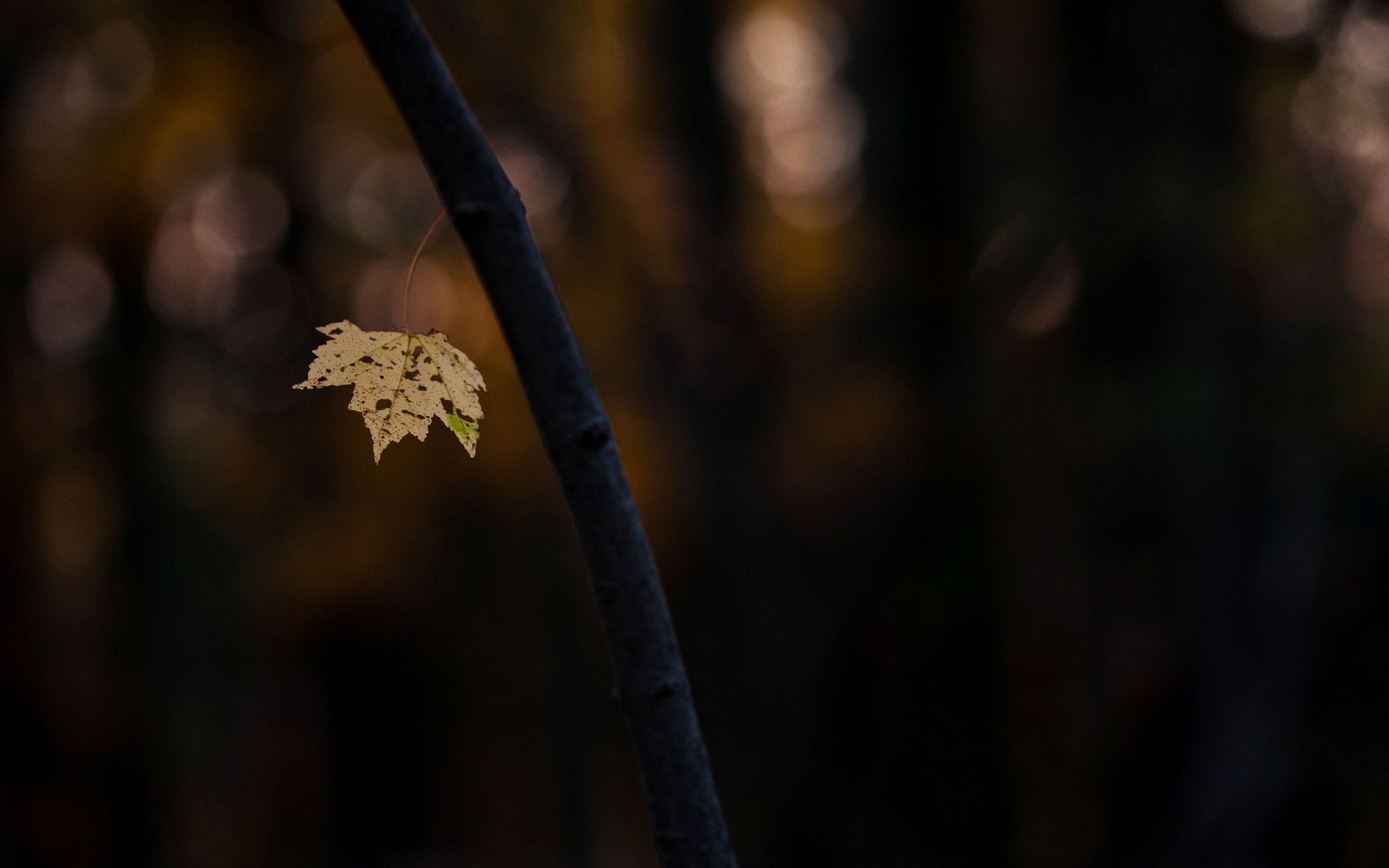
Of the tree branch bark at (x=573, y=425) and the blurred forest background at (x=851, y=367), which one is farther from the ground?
the blurred forest background at (x=851, y=367)

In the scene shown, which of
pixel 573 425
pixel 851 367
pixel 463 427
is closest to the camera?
pixel 573 425

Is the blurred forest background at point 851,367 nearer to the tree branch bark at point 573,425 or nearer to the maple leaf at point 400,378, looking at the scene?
the maple leaf at point 400,378

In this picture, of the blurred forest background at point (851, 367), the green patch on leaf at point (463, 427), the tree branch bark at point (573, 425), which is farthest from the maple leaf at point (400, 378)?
the blurred forest background at point (851, 367)

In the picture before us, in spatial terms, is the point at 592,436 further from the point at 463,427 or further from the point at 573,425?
the point at 463,427

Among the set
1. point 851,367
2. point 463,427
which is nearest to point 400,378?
point 463,427

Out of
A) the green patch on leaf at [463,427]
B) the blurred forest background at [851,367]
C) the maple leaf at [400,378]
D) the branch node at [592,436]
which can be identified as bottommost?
the branch node at [592,436]

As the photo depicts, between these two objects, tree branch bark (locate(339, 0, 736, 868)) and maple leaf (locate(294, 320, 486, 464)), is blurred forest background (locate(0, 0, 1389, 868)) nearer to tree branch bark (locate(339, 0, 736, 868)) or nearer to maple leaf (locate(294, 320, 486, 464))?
maple leaf (locate(294, 320, 486, 464))
